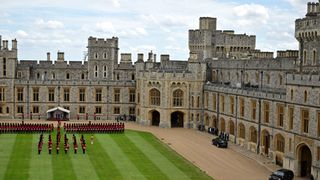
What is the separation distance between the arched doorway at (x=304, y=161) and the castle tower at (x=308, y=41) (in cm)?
828

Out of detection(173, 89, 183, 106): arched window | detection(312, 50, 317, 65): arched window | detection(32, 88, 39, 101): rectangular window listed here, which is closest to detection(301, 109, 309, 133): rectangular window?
detection(312, 50, 317, 65): arched window

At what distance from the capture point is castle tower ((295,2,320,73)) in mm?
44062

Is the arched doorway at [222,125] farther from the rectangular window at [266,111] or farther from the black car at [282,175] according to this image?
the black car at [282,175]

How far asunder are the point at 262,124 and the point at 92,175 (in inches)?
681

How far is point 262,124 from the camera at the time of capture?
45562mm

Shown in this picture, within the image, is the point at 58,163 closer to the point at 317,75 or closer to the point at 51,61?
the point at 317,75

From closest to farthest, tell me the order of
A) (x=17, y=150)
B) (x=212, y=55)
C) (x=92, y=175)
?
1. (x=92, y=175)
2. (x=17, y=150)
3. (x=212, y=55)

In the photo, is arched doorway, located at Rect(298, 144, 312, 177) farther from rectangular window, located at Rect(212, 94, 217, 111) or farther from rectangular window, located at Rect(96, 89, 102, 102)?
rectangular window, located at Rect(96, 89, 102, 102)

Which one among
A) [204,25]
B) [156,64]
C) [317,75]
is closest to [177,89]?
[156,64]

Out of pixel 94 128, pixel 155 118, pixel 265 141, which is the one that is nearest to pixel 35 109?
pixel 155 118

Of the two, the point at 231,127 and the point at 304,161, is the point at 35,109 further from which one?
the point at 304,161

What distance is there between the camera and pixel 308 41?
46.0 metres

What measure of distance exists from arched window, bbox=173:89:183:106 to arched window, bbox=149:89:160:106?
5.99ft

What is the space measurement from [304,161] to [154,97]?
89.5 ft
